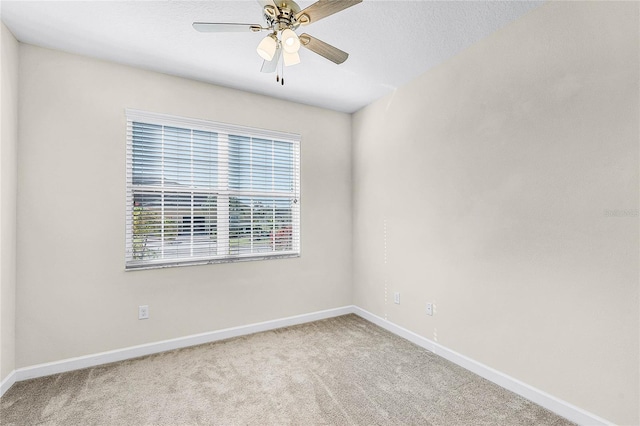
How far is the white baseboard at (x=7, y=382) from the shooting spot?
2.10 metres

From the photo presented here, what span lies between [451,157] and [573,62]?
97cm

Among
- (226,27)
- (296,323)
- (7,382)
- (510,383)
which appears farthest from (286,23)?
(7,382)

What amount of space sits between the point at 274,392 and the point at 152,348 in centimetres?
134

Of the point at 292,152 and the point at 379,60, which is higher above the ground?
the point at 379,60

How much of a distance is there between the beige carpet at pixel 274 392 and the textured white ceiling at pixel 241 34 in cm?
259

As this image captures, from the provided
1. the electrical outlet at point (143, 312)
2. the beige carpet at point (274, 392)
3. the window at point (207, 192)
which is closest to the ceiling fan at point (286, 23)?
the window at point (207, 192)

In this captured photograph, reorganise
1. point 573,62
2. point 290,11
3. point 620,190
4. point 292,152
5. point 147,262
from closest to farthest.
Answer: point 290,11 < point 620,190 < point 573,62 < point 147,262 < point 292,152

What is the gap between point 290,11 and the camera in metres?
1.56

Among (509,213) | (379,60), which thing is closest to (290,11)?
(379,60)

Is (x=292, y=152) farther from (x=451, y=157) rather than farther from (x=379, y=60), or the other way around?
(x=451, y=157)

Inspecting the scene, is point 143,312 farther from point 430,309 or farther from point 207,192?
point 430,309

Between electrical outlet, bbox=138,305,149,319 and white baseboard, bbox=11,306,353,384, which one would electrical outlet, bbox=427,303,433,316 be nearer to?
white baseboard, bbox=11,306,353,384

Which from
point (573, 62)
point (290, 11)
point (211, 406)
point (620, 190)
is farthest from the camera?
point (211, 406)

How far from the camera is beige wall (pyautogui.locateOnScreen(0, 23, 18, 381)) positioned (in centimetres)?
211
